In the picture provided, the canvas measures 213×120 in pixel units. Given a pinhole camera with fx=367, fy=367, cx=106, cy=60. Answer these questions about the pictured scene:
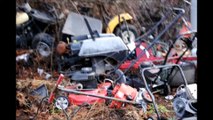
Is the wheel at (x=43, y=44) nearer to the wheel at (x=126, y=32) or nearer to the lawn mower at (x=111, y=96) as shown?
the wheel at (x=126, y=32)

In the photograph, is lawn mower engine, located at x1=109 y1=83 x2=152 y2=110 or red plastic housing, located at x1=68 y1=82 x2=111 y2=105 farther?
red plastic housing, located at x1=68 y1=82 x2=111 y2=105

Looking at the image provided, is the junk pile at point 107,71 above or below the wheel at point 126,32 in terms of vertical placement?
below

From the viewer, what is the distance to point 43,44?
6949 mm

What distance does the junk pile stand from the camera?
14.7 feet

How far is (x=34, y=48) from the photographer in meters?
7.04

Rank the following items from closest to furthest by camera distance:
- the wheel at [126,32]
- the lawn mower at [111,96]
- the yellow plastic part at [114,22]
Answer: the lawn mower at [111,96]
the wheel at [126,32]
the yellow plastic part at [114,22]

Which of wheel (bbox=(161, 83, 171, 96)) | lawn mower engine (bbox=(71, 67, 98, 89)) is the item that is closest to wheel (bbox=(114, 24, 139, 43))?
lawn mower engine (bbox=(71, 67, 98, 89))

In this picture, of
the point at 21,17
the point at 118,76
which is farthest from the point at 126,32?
the point at 118,76

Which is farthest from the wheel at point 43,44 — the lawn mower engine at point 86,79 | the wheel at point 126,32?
the lawn mower engine at point 86,79

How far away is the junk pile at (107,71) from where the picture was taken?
4.47 metres

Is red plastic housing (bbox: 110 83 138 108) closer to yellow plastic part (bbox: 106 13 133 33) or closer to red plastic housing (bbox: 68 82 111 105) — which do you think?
red plastic housing (bbox: 68 82 111 105)

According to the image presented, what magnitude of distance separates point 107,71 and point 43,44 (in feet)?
5.44

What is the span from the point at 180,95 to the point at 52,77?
3009mm
